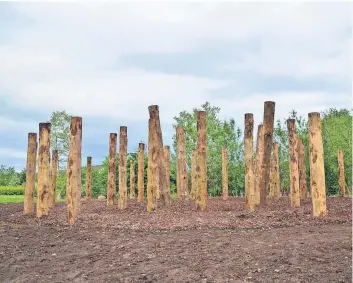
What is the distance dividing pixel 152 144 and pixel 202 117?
1.54 m

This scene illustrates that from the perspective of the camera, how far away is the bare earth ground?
661 cm

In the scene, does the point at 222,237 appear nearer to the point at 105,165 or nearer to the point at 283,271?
the point at 283,271

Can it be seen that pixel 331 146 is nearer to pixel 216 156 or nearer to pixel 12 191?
pixel 216 156

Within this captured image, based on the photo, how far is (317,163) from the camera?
1075 centimetres

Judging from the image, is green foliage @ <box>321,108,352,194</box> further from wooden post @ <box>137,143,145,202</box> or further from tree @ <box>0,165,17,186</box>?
tree @ <box>0,165,17,186</box>

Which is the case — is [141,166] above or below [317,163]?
above

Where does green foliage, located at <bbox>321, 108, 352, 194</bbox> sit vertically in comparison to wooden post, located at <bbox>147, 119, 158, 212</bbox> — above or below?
above

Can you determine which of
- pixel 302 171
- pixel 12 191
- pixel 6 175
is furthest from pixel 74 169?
pixel 6 175

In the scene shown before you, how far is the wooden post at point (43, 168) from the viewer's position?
12891 mm

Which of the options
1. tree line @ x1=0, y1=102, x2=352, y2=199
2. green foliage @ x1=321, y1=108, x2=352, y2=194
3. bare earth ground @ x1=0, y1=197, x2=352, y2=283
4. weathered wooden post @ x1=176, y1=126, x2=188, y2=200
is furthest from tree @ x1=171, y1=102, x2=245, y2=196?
bare earth ground @ x1=0, y1=197, x2=352, y2=283

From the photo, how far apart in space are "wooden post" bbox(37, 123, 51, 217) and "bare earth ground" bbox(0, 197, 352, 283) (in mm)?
1293

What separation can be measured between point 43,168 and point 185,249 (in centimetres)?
630

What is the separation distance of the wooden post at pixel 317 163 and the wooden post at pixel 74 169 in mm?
5537

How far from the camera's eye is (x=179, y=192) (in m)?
18.8
